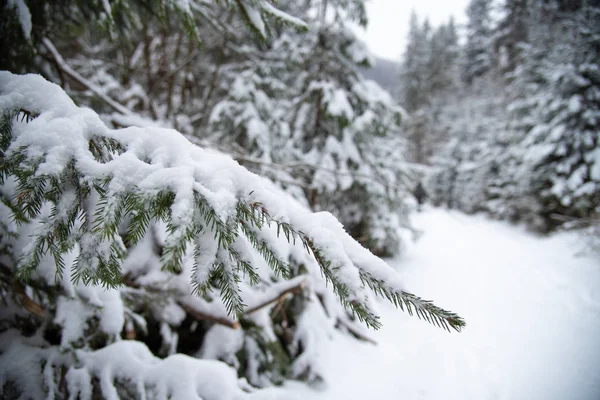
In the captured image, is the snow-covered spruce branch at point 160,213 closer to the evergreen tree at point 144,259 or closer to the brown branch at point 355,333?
the evergreen tree at point 144,259

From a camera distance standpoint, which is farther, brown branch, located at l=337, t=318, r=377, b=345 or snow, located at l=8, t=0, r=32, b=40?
brown branch, located at l=337, t=318, r=377, b=345

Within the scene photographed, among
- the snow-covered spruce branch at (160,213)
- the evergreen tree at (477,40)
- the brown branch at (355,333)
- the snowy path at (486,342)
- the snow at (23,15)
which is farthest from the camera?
the evergreen tree at (477,40)

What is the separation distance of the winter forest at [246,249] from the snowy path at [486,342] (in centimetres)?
3

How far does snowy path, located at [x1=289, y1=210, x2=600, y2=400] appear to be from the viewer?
2646 millimetres

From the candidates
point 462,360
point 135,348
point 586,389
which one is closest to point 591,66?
point 586,389

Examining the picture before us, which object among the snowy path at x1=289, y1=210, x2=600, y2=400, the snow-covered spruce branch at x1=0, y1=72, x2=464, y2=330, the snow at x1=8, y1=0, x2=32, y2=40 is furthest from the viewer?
the snowy path at x1=289, y1=210, x2=600, y2=400

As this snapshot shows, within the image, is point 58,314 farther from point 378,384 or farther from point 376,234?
point 376,234

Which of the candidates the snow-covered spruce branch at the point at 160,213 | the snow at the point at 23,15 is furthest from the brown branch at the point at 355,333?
the snow at the point at 23,15

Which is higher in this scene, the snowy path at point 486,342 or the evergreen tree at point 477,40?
the evergreen tree at point 477,40

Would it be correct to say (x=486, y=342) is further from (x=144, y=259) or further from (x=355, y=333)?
(x=144, y=259)

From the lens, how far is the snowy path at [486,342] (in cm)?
265

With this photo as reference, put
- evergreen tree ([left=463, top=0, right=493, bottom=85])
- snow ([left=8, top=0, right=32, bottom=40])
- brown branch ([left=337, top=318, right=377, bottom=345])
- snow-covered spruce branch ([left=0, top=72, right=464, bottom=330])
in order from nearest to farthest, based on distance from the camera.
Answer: snow-covered spruce branch ([left=0, top=72, right=464, bottom=330]) < snow ([left=8, top=0, right=32, bottom=40]) < brown branch ([left=337, top=318, right=377, bottom=345]) < evergreen tree ([left=463, top=0, right=493, bottom=85])

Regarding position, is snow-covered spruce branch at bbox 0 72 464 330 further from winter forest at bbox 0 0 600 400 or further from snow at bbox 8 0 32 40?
snow at bbox 8 0 32 40

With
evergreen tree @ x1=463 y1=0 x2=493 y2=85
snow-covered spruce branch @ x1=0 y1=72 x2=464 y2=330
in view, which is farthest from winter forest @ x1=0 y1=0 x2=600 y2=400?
evergreen tree @ x1=463 y1=0 x2=493 y2=85
